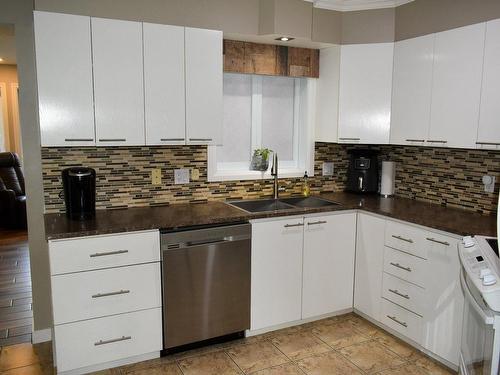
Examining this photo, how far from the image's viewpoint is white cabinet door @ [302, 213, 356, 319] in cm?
309

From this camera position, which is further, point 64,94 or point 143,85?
point 143,85

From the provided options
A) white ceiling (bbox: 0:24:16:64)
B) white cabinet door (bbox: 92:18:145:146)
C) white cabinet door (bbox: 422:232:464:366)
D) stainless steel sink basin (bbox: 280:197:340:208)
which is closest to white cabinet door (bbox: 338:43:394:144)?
stainless steel sink basin (bbox: 280:197:340:208)

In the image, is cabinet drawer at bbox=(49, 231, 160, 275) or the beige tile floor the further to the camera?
the beige tile floor

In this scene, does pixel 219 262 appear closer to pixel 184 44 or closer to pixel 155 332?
pixel 155 332

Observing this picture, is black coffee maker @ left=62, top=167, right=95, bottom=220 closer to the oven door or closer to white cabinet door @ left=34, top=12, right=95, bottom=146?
white cabinet door @ left=34, top=12, right=95, bottom=146

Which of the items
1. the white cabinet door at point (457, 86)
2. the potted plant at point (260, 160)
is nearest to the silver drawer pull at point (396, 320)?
the white cabinet door at point (457, 86)

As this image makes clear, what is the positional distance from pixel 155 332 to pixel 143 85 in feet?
5.15

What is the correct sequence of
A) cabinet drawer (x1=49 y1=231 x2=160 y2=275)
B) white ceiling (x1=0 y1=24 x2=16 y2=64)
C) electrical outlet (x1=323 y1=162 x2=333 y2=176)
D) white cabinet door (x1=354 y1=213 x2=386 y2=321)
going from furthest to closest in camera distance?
white ceiling (x1=0 y1=24 x2=16 y2=64) → electrical outlet (x1=323 y1=162 x2=333 y2=176) → white cabinet door (x1=354 y1=213 x2=386 y2=321) → cabinet drawer (x1=49 y1=231 x2=160 y2=275)

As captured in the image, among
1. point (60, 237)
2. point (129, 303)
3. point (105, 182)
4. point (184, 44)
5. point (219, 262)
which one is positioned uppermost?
point (184, 44)

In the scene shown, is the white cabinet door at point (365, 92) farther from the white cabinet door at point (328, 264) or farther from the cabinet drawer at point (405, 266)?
the cabinet drawer at point (405, 266)

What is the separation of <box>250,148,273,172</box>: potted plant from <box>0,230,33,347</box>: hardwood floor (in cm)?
214

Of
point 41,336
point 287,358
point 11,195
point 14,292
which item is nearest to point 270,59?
point 287,358

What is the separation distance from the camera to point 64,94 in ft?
8.25

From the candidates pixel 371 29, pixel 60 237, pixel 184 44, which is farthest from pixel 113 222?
pixel 371 29
